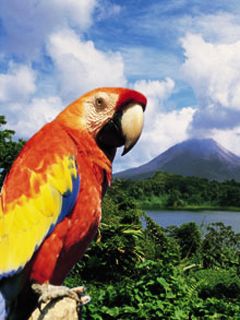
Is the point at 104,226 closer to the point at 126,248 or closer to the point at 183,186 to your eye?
the point at 126,248

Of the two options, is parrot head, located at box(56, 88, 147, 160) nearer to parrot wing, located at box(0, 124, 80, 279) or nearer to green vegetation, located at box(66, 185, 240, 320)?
parrot wing, located at box(0, 124, 80, 279)

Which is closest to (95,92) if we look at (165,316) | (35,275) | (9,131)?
(35,275)

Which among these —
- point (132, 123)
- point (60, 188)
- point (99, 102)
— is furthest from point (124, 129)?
point (60, 188)

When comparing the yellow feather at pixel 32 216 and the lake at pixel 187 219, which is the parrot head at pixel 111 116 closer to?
the yellow feather at pixel 32 216

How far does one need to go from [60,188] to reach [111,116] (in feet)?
1.31

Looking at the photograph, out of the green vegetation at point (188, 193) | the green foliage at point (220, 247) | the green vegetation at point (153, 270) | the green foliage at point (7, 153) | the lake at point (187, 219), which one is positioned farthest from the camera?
the green vegetation at point (188, 193)

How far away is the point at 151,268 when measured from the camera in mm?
4586

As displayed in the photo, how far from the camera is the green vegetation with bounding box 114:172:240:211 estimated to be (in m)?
26.5

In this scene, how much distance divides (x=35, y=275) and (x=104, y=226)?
473 cm

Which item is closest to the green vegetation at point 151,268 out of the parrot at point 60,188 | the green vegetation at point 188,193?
the parrot at point 60,188

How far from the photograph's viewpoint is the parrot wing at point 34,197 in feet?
6.77

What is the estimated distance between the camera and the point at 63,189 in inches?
86.9

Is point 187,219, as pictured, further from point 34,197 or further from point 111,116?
point 34,197

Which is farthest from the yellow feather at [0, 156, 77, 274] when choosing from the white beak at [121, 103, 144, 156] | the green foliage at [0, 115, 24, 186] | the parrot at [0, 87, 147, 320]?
the green foliage at [0, 115, 24, 186]
